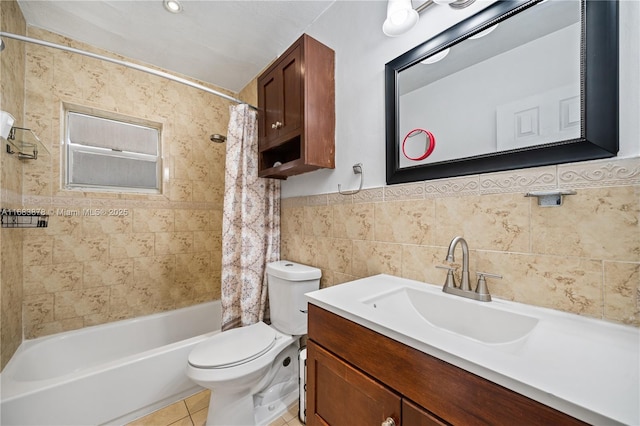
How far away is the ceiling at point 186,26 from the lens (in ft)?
4.89

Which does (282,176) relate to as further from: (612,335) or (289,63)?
(612,335)

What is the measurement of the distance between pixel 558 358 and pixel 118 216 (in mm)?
2556

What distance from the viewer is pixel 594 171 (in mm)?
680

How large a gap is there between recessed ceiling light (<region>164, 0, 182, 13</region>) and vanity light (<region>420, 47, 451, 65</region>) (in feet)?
4.96

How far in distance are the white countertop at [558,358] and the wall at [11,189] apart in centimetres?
187

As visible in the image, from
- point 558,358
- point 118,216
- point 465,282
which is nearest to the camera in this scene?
point 558,358

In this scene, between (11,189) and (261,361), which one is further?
(11,189)

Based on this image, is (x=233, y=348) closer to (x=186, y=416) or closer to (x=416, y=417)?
(x=186, y=416)

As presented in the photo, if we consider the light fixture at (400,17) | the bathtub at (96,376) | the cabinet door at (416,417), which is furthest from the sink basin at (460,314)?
the bathtub at (96,376)

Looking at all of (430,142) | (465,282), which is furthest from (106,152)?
(465,282)

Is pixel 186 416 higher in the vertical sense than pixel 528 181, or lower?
lower

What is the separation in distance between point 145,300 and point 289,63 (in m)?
2.17

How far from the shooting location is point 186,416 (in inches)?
55.6

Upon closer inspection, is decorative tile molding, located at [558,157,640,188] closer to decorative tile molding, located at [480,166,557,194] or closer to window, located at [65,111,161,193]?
decorative tile molding, located at [480,166,557,194]
